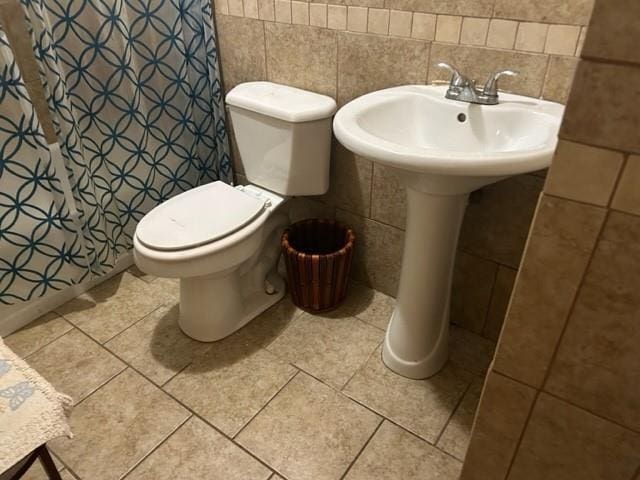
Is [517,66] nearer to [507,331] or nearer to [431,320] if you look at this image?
[431,320]

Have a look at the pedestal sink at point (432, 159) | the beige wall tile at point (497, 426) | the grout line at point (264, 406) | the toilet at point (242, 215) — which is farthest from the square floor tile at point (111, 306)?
the beige wall tile at point (497, 426)

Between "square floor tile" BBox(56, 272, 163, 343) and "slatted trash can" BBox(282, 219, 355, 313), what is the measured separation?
589 mm

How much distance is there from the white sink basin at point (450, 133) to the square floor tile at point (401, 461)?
745 mm

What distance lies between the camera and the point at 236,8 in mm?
1775

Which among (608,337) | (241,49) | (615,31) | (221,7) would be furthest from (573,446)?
(221,7)

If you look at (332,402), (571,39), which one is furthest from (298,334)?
(571,39)

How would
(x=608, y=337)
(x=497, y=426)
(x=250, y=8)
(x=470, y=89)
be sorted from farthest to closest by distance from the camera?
(x=250, y=8) → (x=470, y=89) → (x=497, y=426) → (x=608, y=337)

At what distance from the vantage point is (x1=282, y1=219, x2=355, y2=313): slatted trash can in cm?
173

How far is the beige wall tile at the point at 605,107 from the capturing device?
423mm

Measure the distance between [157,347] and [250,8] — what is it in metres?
1.28

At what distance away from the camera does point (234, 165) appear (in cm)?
219

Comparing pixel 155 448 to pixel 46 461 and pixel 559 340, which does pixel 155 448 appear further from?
pixel 559 340

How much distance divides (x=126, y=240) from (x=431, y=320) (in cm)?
129

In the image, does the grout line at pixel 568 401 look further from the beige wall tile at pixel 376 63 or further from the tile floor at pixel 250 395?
the beige wall tile at pixel 376 63
